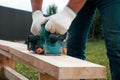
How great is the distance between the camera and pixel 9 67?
4582mm

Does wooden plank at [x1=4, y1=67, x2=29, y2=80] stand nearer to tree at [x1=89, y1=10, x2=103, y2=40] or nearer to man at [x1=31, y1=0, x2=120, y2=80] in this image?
man at [x1=31, y1=0, x2=120, y2=80]

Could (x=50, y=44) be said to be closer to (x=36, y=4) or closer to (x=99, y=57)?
(x=36, y=4)

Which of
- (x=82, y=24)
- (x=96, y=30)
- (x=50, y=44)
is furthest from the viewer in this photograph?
(x=96, y=30)

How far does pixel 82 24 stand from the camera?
3.20 m

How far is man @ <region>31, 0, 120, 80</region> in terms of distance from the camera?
2375 mm

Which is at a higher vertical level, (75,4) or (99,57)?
(75,4)

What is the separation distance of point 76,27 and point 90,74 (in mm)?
1312

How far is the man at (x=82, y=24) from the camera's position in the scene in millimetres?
2375

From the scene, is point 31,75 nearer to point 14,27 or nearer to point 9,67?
point 9,67

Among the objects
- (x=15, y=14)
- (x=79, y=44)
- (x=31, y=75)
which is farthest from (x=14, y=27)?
(x=79, y=44)

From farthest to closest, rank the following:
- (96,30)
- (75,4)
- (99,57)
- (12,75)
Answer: (96,30), (99,57), (12,75), (75,4)

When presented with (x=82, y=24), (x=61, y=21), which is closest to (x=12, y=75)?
(x=82, y=24)

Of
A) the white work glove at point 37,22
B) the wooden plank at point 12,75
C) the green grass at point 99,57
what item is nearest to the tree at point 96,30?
the green grass at point 99,57

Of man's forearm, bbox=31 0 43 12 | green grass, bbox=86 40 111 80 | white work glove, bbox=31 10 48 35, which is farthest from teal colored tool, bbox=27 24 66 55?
Answer: green grass, bbox=86 40 111 80
